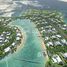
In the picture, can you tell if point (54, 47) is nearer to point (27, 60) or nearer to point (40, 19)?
point (27, 60)

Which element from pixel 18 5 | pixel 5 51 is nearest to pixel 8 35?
pixel 5 51

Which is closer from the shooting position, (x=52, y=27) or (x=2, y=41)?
(x=2, y=41)

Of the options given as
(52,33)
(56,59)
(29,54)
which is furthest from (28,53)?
(52,33)

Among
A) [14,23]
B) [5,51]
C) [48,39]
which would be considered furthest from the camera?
[14,23]

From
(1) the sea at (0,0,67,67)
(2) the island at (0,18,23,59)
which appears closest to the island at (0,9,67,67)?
(2) the island at (0,18,23,59)

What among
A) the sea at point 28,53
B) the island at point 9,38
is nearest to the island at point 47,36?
the island at point 9,38

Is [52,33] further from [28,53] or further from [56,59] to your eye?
[56,59]

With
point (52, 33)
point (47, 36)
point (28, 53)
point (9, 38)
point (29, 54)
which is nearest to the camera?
point (29, 54)

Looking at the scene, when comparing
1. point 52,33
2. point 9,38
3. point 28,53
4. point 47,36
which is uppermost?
point 52,33

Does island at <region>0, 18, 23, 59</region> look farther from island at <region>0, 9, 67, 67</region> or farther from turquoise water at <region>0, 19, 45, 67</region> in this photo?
turquoise water at <region>0, 19, 45, 67</region>

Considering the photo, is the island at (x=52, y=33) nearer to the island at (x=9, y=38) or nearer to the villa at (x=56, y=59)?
the villa at (x=56, y=59)

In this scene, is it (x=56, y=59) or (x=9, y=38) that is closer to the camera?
(x=56, y=59)
